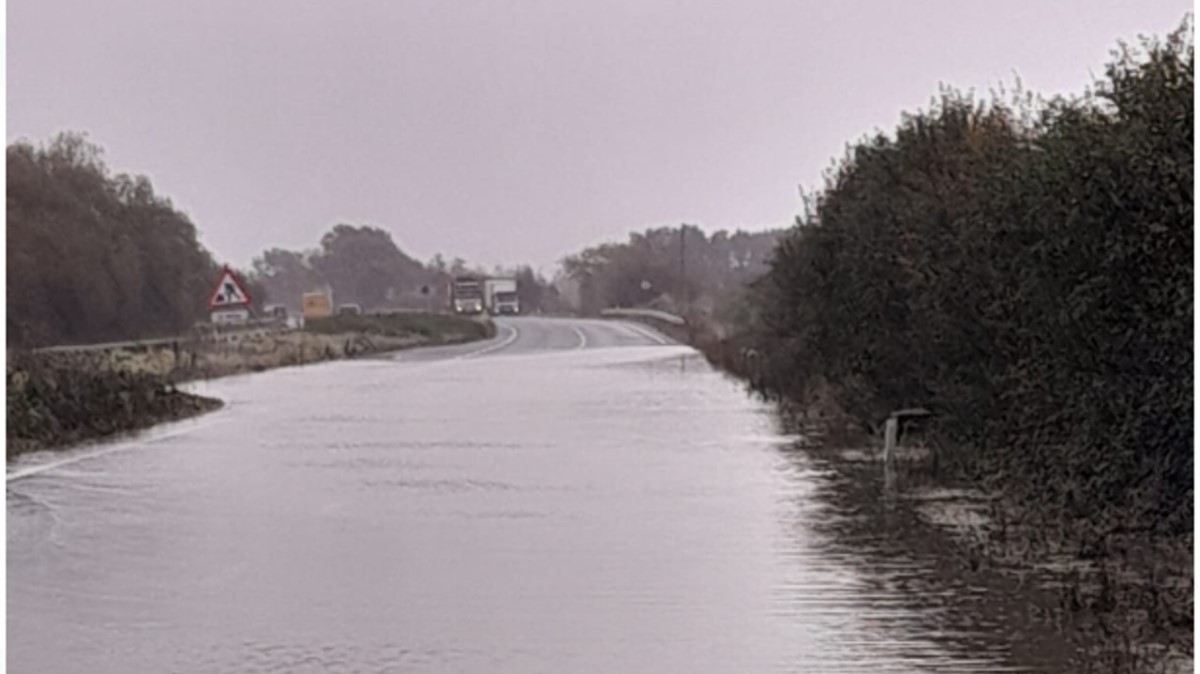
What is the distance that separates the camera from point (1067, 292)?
11602mm

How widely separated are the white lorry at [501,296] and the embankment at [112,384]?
6402cm

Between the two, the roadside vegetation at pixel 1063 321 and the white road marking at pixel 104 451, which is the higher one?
the roadside vegetation at pixel 1063 321

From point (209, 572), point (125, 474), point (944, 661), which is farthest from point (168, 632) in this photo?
point (125, 474)

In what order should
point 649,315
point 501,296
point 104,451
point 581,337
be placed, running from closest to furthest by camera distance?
point 104,451, point 581,337, point 649,315, point 501,296

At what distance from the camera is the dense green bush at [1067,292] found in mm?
10641

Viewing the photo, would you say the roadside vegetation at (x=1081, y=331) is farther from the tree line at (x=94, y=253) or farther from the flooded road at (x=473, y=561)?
the tree line at (x=94, y=253)

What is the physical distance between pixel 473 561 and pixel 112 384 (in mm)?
13645

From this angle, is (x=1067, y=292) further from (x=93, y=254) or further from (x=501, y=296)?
(x=501, y=296)

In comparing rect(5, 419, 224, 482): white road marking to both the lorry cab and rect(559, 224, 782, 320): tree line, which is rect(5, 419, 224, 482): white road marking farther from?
the lorry cab

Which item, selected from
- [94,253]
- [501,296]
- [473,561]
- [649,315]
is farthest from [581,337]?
[473,561]

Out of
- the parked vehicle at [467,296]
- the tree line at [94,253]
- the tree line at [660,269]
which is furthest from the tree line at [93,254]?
the parked vehicle at [467,296]

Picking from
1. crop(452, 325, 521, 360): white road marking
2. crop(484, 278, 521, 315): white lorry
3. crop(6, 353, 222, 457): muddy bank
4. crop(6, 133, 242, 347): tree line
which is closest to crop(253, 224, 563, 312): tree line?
crop(484, 278, 521, 315): white lorry

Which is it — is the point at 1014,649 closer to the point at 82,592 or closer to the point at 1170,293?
the point at 1170,293

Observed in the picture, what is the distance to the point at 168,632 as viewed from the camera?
1009 centimetres
